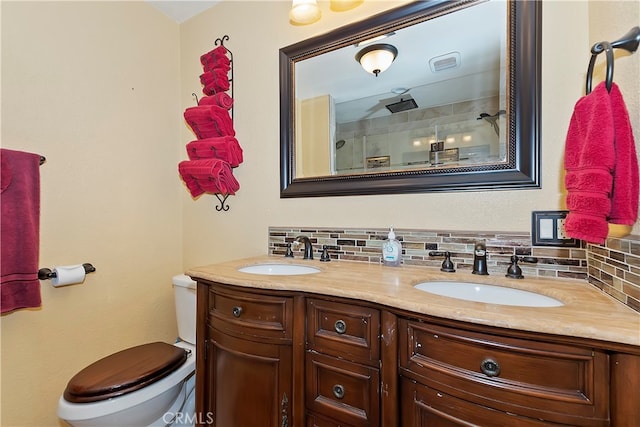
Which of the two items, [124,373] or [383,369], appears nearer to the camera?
[383,369]

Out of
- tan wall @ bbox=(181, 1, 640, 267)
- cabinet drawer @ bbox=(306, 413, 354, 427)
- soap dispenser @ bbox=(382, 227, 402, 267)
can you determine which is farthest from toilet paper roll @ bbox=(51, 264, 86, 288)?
soap dispenser @ bbox=(382, 227, 402, 267)

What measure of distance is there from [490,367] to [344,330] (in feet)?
1.21

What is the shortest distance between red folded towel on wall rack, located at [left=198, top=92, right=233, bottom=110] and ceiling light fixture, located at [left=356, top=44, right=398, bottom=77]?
2.59ft

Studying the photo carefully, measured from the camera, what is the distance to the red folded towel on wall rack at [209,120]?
1635 millimetres

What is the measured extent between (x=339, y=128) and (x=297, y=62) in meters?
0.45

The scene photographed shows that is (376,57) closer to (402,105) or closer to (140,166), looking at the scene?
(402,105)

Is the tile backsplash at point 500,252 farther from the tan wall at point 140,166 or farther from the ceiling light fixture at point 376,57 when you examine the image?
the ceiling light fixture at point 376,57

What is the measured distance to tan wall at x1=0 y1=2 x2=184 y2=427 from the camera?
1286 mm

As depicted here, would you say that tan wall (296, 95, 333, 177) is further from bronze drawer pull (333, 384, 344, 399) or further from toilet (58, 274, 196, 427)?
toilet (58, 274, 196, 427)

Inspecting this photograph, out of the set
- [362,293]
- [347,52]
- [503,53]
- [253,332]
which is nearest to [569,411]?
[362,293]

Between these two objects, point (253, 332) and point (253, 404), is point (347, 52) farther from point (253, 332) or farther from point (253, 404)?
point (253, 404)

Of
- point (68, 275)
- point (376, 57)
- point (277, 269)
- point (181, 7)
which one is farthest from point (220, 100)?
point (68, 275)

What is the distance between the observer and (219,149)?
1.64 meters

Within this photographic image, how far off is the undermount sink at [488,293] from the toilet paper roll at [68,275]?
5.09ft
